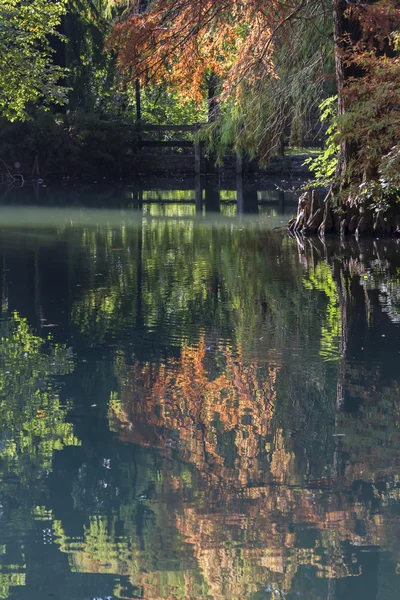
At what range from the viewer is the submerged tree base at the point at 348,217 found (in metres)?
16.3

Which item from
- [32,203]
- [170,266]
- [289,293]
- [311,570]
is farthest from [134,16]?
[32,203]

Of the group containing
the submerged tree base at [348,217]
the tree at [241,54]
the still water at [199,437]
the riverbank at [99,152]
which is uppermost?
the tree at [241,54]

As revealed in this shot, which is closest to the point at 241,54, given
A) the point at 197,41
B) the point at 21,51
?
the point at 197,41

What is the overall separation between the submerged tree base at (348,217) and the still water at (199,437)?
188 inches

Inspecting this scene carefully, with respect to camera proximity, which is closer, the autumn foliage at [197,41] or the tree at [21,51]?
the autumn foliage at [197,41]

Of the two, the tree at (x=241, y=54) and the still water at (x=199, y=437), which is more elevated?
the tree at (x=241, y=54)

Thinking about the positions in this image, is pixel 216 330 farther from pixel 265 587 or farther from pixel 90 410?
pixel 265 587

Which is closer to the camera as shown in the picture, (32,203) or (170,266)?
(170,266)

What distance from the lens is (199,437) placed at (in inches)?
220

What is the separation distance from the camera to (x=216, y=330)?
851 centimetres

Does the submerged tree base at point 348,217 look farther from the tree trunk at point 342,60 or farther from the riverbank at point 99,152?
the riverbank at point 99,152

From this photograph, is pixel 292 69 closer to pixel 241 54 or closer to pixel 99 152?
pixel 241 54

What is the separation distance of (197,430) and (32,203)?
1894 centimetres

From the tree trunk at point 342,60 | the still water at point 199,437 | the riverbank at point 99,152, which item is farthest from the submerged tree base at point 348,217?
the riverbank at point 99,152
